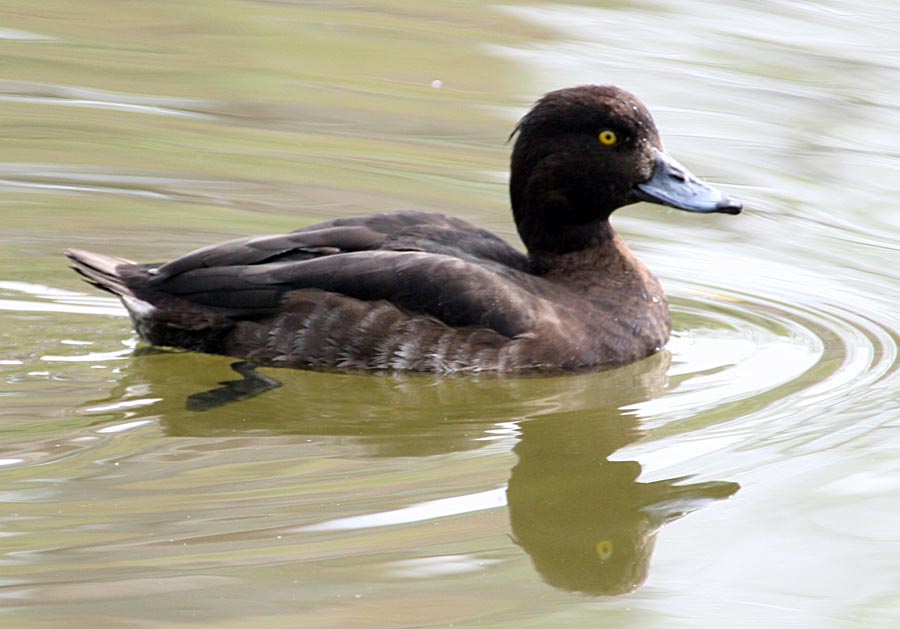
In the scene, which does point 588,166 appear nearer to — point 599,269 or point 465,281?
point 599,269

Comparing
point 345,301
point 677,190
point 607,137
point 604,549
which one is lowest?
point 604,549

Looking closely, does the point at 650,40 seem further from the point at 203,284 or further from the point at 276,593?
the point at 276,593

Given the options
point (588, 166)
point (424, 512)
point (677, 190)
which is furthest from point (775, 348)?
point (424, 512)

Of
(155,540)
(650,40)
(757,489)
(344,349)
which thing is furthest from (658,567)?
(650,40)

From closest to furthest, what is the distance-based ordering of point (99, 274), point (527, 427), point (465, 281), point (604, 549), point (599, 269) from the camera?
point (604, 549)
point (527, 427)
point (465, 281)
point (99, 274)
point (599, 269)

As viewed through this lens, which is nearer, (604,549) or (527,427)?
(604,549)

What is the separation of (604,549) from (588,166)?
103 inches

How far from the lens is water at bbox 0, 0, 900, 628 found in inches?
191

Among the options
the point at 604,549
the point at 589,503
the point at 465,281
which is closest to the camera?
the point at 604,549

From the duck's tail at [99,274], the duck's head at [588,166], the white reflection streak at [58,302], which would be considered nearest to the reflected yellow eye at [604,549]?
the duck's head at [588,166]

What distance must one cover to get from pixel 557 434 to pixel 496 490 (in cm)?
78

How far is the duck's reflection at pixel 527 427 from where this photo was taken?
5.26 metres

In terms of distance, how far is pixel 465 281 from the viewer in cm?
690

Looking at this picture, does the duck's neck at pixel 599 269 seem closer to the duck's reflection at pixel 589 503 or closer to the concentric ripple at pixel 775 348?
the concentric ripple at pixel 775 348
